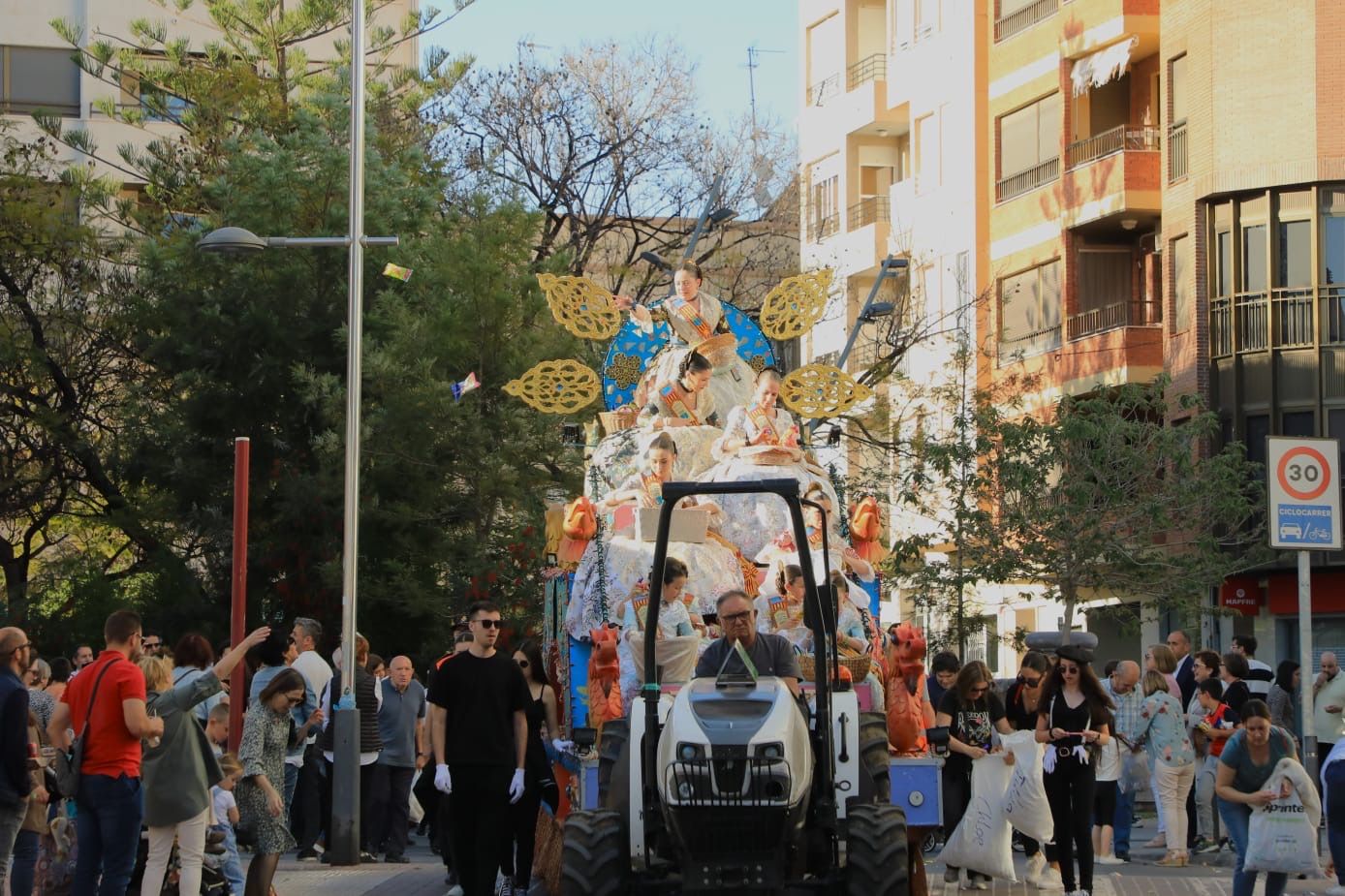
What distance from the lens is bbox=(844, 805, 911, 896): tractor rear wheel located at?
10.9 meters

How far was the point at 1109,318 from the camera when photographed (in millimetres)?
40125

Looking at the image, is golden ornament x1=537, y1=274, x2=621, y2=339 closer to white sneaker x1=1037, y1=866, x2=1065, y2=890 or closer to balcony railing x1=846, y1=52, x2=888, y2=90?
white sneaker x1=1037, y1=866, x2=1065, y2=890

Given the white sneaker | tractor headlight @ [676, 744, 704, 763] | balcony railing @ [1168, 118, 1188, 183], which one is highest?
balcony railing @ [1168, 118, 1188, 183]

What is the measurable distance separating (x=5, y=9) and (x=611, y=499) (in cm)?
4143

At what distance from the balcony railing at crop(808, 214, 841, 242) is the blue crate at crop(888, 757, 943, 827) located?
33.7m

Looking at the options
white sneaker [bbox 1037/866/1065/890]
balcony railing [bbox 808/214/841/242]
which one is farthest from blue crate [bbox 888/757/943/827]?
balcony railing [bbox 808/214/841/242]

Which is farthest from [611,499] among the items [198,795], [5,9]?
[5,9]

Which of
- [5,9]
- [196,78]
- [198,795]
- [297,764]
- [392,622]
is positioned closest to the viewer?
[198,795]

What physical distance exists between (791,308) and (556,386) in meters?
2.10

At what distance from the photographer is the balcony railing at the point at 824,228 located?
46.9m

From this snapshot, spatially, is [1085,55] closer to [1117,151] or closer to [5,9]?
[1117,151]

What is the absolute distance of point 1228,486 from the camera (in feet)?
101

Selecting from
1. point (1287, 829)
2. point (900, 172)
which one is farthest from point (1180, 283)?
point (1287, 829)

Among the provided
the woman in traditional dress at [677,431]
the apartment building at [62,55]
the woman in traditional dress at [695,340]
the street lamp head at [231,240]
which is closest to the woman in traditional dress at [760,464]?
the woman in traditional dress at [677,431]
